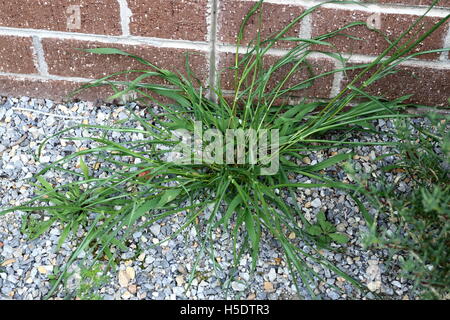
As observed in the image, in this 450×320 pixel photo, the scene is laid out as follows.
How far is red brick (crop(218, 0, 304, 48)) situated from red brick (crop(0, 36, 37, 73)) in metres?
0.58

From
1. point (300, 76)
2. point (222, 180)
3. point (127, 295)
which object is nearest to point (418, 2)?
point (300, 76)

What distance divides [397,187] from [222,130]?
0.48 meters

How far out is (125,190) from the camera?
1412 mm

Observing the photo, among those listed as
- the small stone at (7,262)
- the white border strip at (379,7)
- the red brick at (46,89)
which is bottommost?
the small stone at (7,262)

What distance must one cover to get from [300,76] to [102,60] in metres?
0.58

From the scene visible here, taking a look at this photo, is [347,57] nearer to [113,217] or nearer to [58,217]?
[113,217]

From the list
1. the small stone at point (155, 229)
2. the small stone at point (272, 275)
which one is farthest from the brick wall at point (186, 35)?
the small stone at point (272, 275)

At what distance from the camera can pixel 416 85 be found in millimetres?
1563

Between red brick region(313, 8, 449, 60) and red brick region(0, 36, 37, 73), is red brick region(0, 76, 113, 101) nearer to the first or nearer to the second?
red brick region(0, 36, 37, 73)

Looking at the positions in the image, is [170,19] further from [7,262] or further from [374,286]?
[374,286]

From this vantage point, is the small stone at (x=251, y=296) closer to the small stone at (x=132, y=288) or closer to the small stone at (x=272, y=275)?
the small stone at (x=272, y=275)

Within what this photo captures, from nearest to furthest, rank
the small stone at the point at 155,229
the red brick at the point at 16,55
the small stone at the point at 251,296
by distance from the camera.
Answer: the small stone at the point at 251,296
the small stone at the point at 155,229
the red brick at the point at 16,55

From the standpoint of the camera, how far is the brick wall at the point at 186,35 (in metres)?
1.44

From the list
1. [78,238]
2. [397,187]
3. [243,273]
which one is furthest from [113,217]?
[397,187]
